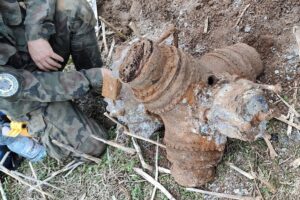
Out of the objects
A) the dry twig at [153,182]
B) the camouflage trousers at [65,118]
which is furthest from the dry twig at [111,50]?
the dry twig at [153,182]

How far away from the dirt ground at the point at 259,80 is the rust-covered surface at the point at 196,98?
11cm

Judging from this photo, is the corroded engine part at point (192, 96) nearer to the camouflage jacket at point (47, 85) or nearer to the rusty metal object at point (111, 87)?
the rusty metal object at point (111, 87)

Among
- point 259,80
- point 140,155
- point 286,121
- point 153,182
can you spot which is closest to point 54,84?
point 140,155

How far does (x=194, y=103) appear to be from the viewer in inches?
86.8

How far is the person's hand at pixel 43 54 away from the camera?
265 centimetres

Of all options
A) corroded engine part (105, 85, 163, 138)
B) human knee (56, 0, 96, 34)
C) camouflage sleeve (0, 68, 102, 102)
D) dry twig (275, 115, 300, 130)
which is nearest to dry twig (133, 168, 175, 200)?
corroded engine part (105, 85, 163, 138)

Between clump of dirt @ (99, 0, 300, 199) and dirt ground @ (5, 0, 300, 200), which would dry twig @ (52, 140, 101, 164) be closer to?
dirt ground @ (5, 0, 300, 200)

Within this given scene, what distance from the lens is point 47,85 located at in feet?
8.37

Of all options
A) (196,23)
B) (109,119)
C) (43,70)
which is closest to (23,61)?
(43,70)

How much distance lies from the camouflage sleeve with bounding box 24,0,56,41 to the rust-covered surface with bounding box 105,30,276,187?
2.35 ft

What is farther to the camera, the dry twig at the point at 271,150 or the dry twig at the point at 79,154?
the dry twig at the point at 79,154

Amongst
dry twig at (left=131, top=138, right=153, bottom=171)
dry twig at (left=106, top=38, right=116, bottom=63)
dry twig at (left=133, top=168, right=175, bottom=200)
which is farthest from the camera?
dry twig at (left=106, top=38, right=116, bottom=63)

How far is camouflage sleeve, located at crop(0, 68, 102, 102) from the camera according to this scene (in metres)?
2.52

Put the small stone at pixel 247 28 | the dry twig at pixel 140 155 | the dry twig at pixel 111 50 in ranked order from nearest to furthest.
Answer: the dry twig at pixel 140 155
the small stone at pixel 247 28
the dry twig at pixel 111 50
